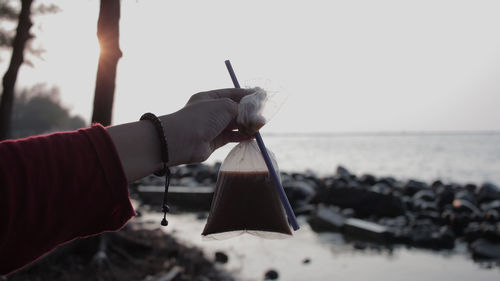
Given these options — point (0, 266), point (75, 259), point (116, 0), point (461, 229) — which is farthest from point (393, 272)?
point (0, 266)

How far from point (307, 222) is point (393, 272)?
11.8 ft

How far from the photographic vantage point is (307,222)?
32.0 ft

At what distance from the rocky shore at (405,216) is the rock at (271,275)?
2.50 metres

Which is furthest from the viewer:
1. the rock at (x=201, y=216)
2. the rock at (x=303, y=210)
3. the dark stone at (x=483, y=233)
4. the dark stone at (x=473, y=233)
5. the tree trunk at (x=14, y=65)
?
the rock at (x=303, y=210)

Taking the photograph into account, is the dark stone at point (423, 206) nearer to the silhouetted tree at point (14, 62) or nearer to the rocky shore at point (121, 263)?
the rocky shore at point (121, 263)

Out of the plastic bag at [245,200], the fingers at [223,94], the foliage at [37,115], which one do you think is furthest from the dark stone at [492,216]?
the foliage at [37,115]

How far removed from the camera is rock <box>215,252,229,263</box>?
6.26 metres

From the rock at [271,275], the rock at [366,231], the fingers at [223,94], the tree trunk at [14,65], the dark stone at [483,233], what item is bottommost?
the rock at [366,231]

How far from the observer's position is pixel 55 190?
1002mm

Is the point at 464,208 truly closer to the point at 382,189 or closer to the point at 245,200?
the point at 382,189

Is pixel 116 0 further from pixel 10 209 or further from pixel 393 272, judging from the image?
pixel 393 272

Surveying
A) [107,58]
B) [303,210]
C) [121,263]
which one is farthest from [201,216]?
[107,58]

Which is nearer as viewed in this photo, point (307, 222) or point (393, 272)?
point (393, 272)

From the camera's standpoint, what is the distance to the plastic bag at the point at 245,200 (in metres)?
1.95
